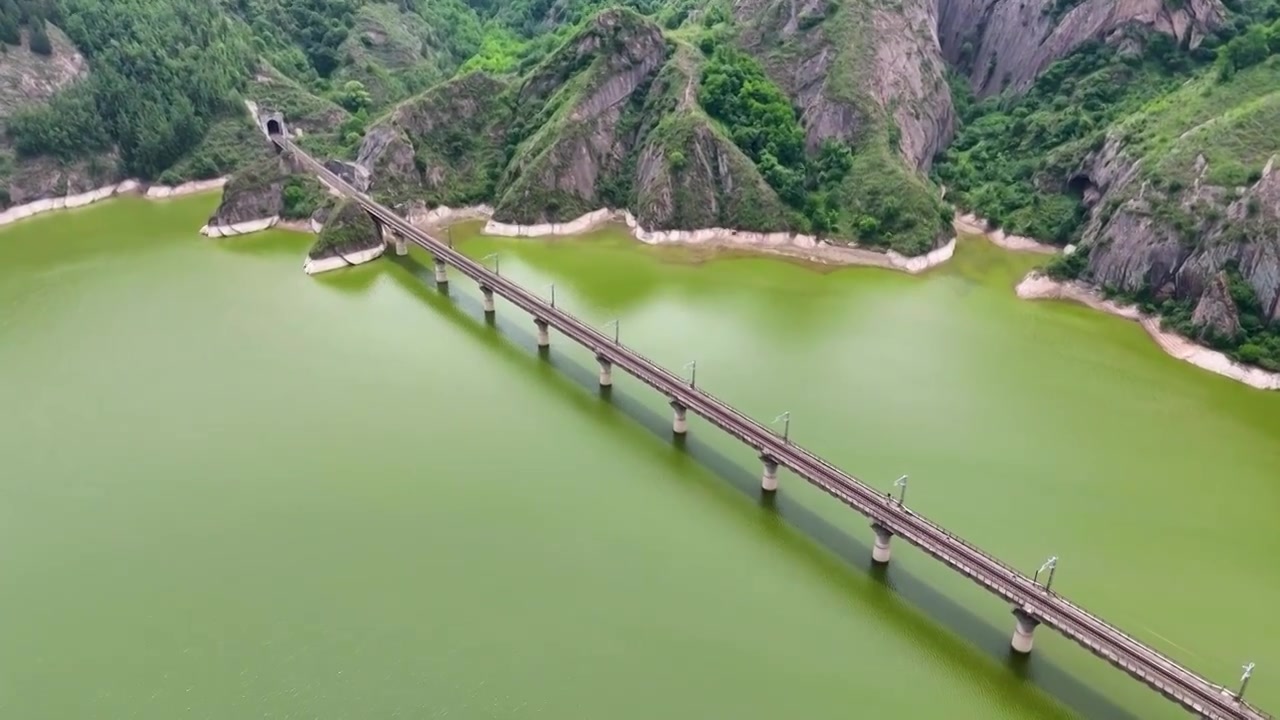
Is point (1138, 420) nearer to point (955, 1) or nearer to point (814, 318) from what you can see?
point (814, 318)

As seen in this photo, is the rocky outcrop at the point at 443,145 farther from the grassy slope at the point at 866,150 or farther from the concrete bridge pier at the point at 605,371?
the concrete bridge pier at the point at 605,371

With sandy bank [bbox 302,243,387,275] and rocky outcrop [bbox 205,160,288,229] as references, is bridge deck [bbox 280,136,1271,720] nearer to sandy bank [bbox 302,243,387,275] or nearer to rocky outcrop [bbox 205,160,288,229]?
sandy bank [bbox 302,243,387,275]

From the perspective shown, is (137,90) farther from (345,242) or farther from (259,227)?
(345,242)

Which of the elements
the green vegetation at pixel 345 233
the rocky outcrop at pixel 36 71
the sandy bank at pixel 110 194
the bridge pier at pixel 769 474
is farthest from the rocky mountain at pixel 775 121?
the bridge pier at pixel 769 474

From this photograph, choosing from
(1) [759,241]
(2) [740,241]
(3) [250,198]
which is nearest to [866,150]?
(1) [759,241]

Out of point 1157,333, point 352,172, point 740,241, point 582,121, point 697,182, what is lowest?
point 1157,333

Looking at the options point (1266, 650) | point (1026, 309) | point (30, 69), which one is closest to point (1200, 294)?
point (1026, 309)

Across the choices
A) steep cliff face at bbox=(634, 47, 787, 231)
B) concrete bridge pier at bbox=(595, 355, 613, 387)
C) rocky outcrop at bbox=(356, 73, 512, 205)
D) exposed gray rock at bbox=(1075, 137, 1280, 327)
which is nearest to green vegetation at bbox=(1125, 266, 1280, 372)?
exposed gray rock at bbox=(1075, 137, 1280, 327)
